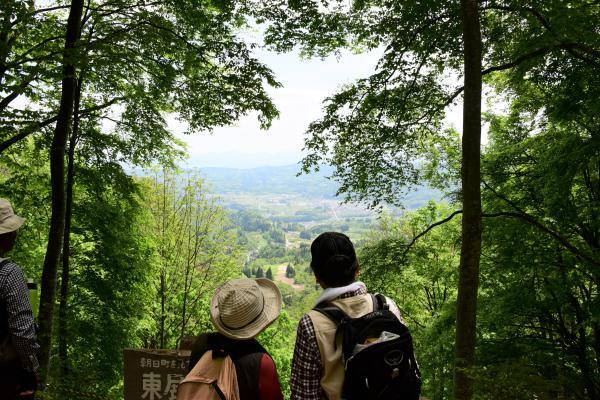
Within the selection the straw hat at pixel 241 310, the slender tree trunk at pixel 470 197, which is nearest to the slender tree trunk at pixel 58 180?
the straw hat at pixel 241 310

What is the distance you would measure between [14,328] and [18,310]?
109 mm

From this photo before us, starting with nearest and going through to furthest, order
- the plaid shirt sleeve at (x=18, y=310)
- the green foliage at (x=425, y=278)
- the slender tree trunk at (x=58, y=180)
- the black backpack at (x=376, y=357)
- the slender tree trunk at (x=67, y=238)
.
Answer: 1. the black backpack at (x=376, y=357)
2. the plaid shirt sleeve at (x=18, y=310)
3. the slender tree trunk at (x=58, y=180)
4. the green foliage at (x=425, y=278)
5. the slender tree trunk at (x=67, y=238)

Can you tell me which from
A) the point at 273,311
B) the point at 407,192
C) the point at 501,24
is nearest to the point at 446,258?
the point at 407,192

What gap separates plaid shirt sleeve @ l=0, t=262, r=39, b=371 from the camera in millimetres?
2441

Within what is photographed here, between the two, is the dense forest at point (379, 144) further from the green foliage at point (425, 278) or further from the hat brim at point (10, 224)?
the hat brim at point (10, 224)

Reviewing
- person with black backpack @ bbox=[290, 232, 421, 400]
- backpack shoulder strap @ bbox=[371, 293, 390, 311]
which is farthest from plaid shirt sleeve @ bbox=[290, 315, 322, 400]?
backpack shoulder strap @ bbox=[371, 293, 390, 311]

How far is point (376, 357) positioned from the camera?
1695 millimetres

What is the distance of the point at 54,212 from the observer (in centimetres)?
633

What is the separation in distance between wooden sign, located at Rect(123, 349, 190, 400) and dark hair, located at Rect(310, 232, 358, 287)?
6.65 feet

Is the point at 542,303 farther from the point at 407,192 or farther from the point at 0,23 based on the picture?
the point at 0,23

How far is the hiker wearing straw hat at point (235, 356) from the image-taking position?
179 cm

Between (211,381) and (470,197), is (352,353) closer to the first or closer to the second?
(211,381)

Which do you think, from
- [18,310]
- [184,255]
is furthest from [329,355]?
[184,255]

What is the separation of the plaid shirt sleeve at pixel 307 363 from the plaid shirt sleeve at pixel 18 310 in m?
1.83
